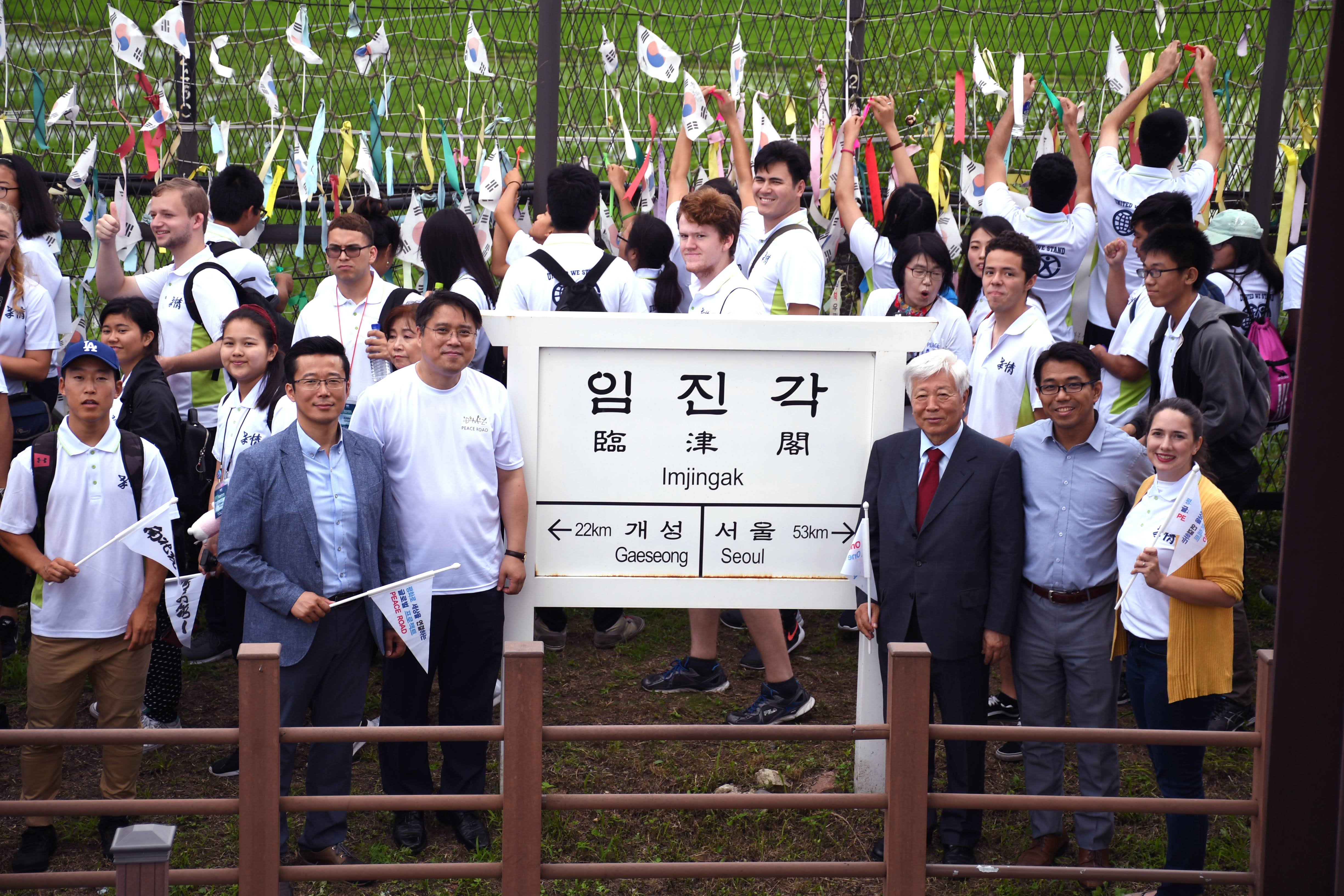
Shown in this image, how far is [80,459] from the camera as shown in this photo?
4.07 metres

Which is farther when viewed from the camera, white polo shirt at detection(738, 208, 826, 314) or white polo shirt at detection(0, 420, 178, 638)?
white polo shirt at detection(738, 208, 826, 314)

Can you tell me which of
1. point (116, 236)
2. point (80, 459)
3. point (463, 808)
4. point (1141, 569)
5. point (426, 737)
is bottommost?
point (463, 808)

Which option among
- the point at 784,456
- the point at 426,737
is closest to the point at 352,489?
the point at 426,737

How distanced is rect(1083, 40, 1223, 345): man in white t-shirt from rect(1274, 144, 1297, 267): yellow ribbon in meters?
0.55

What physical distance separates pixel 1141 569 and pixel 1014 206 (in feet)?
8.46

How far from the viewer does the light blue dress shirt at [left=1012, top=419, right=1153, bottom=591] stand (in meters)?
3.96

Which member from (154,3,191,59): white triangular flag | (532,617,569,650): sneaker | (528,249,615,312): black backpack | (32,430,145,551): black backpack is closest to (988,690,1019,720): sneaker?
(532,617,569,650): sneaker

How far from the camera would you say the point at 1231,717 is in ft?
16.8

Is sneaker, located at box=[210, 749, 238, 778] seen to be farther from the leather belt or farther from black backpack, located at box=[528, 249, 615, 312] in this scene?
Answer: the leather belt

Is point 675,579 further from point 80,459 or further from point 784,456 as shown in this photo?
point 80,459

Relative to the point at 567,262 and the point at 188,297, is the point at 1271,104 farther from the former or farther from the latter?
the point at 188,297

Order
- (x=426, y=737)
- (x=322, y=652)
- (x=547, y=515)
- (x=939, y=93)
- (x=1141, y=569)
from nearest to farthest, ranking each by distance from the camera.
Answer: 1. (x=426, y=737)
2. (x=1141, y=569)
3. (x=322, y=652)
4. (x=547, y=515)
5. (x=939, y=93)

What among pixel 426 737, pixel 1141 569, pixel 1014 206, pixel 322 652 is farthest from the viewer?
pixel 1014 206

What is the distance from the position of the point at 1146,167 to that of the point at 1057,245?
50cm
